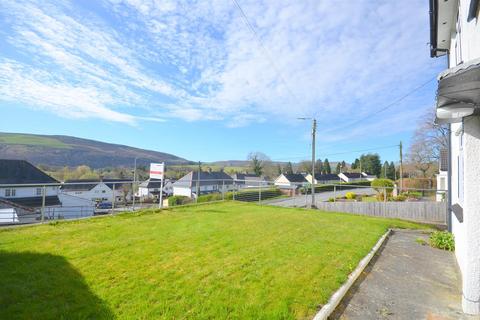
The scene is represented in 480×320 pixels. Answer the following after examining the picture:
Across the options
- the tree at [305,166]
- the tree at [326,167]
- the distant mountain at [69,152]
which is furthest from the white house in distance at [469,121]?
the tree at [326,167]

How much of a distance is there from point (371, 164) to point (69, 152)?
95739mm

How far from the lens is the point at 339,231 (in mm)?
8102

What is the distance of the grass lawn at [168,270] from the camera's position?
3.06 meters

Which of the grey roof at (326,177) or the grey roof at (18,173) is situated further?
the grey roof at (326,177)

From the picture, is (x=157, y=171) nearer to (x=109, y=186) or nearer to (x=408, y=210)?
(x=408, y=210)

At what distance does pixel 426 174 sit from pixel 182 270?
157 ft

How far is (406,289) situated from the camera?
4207 millimetres

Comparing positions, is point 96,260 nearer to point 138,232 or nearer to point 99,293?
point 99,293

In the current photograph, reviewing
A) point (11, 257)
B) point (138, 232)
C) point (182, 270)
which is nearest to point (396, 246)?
point (182, 270)

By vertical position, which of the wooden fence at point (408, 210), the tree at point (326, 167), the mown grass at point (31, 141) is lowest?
the wooden fence at point (408, 210)

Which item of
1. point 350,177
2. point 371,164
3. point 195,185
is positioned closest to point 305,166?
point 350,177

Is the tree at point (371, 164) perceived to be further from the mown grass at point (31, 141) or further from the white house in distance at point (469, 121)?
the mown grass at point (31, 141)

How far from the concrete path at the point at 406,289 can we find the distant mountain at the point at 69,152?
70.1 metres

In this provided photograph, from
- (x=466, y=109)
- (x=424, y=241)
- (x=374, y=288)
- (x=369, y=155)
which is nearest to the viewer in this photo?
(x=466, y=109)
